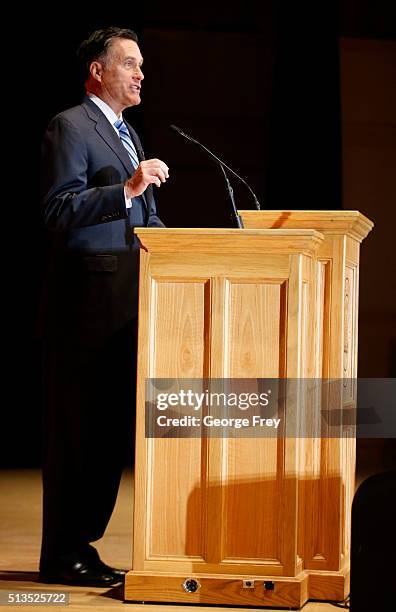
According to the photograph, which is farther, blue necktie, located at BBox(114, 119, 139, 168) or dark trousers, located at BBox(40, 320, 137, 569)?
blue necktie, located at BBox(114, 119, 139, 168)

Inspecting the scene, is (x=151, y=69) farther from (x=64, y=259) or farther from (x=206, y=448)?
(x=206, y=448)

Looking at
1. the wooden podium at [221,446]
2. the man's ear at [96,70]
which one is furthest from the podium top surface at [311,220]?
the man's ear at [96,70]

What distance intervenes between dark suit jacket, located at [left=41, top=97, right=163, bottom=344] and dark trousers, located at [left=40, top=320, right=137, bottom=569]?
0.06m

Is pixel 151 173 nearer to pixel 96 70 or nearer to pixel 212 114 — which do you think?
pixel 96 70

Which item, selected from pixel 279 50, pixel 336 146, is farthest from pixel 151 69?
pixel 336 146

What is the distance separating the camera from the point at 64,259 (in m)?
3.48

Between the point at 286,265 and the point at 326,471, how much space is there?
2.10 feet

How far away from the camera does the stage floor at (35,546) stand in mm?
3109

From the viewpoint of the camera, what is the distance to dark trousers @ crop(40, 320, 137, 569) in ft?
11.3

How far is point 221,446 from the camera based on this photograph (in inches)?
122

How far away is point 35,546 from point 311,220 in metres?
1.69

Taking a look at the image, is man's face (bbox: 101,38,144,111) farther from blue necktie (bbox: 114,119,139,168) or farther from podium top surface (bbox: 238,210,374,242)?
podium top surface (bbox: 238,210,374,242)

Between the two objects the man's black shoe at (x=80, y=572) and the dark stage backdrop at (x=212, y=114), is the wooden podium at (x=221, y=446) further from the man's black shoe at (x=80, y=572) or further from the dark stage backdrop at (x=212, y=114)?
the dark stage backdrop at (x=212, y=114)

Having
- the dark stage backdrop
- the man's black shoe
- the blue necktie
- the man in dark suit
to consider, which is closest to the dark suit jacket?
the man in dark suit
